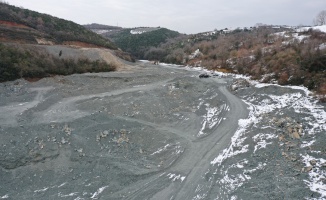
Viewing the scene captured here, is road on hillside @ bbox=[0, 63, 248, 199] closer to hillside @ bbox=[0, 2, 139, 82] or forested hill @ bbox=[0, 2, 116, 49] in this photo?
hillside @ bbox=[0, 2, 139, 82]

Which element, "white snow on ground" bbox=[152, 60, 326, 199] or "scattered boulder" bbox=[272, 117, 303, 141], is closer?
"white snow on ground" bbox=[152, 60, 326, 199]

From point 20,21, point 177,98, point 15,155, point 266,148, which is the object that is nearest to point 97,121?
point 15,155


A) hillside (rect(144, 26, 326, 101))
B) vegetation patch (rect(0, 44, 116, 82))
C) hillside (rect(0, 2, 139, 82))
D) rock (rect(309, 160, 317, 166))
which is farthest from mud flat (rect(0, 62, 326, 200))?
hillside (rect(0, 2, 139, 82))

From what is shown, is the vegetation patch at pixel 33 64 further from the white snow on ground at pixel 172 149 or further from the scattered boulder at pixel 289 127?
the scattered boulder at pixel 289 127

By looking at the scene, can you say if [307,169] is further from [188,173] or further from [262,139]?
[188,173]

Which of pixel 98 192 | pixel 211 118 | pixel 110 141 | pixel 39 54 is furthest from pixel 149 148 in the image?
pixel 39 54

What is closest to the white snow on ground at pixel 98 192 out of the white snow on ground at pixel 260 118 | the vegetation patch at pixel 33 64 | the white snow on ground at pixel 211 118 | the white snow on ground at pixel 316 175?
the white snow on ground at pixel 260 118
